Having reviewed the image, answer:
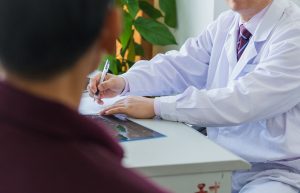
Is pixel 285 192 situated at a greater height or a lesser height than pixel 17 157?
lesser

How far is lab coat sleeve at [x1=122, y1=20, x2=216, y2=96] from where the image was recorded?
174 cm

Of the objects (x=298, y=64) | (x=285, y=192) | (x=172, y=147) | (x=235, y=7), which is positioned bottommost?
(x=285, y=192)

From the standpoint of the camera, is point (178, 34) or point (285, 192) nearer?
point (285, 192)

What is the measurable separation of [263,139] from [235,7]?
0.42m

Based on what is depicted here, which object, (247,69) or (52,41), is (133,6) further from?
(52,41)

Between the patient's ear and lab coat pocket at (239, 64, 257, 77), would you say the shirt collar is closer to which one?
lab coat pocket at (239, 64, 257, 77)

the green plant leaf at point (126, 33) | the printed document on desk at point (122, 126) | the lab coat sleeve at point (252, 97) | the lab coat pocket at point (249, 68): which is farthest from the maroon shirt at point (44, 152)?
the green plant leaf at point (126, 33)

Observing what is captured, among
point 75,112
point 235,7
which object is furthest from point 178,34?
point 75,112

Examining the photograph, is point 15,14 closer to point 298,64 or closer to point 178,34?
point 298,64

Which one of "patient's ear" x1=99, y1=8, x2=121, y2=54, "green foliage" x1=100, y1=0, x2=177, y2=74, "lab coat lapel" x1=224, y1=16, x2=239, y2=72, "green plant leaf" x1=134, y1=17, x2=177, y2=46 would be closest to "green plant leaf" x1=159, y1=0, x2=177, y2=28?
"green foliage" x1=100, y1=0, x2=177, y2=74

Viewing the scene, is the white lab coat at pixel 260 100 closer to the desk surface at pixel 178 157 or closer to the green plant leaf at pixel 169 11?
the desk surface at pixel 178 157

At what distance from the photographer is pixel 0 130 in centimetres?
49

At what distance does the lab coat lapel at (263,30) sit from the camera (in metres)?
1.54

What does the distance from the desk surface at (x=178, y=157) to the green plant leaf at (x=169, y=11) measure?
140 centimetres
